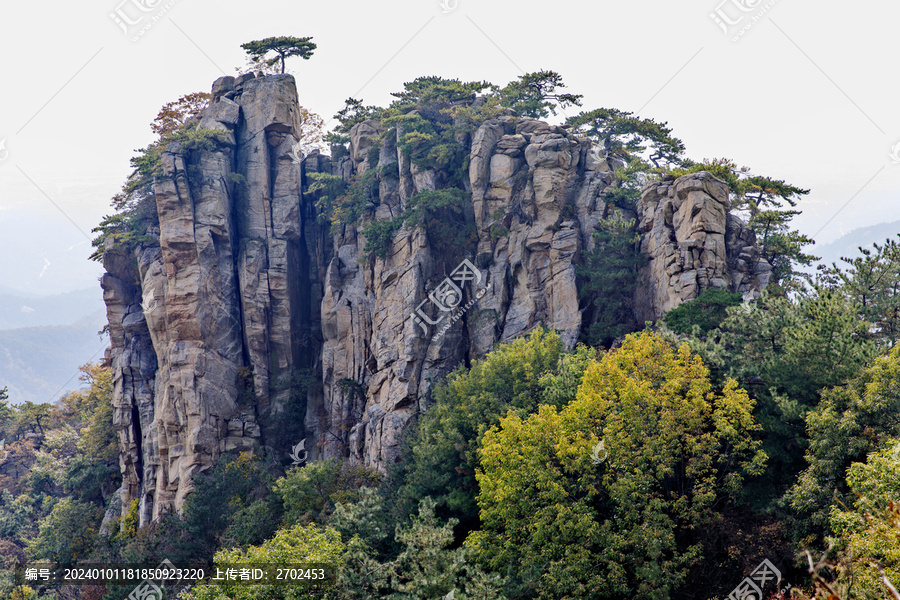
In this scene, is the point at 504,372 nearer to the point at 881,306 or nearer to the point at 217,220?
the point at 881,306

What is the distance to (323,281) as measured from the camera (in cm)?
4559

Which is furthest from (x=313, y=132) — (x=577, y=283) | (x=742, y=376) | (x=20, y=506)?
(x=742, y=376)

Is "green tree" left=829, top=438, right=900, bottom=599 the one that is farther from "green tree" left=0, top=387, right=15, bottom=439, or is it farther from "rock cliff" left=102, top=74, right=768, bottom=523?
"green tree" left=0, top=387, right=15, bottom=439

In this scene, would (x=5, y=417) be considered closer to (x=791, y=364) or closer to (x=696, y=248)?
(x=696, y=248)

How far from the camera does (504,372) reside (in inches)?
1115

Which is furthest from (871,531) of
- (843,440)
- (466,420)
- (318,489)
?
(318,489)

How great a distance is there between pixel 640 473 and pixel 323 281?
31.3m

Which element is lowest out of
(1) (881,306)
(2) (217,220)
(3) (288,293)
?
(1) (881,306)

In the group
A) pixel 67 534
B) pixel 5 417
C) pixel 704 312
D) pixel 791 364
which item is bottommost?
pixel 791 364

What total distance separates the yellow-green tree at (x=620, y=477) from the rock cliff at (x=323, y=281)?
10503 millimetres

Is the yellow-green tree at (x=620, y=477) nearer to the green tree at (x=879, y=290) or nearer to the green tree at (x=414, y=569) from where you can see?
the green tree at (x=414, y=569)

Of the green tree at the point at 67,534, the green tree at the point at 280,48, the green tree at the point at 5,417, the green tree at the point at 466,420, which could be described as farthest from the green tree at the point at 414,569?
the green tree at the point at 5,417

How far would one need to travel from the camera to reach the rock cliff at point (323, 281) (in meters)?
34.6

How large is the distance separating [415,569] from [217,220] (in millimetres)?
29577
